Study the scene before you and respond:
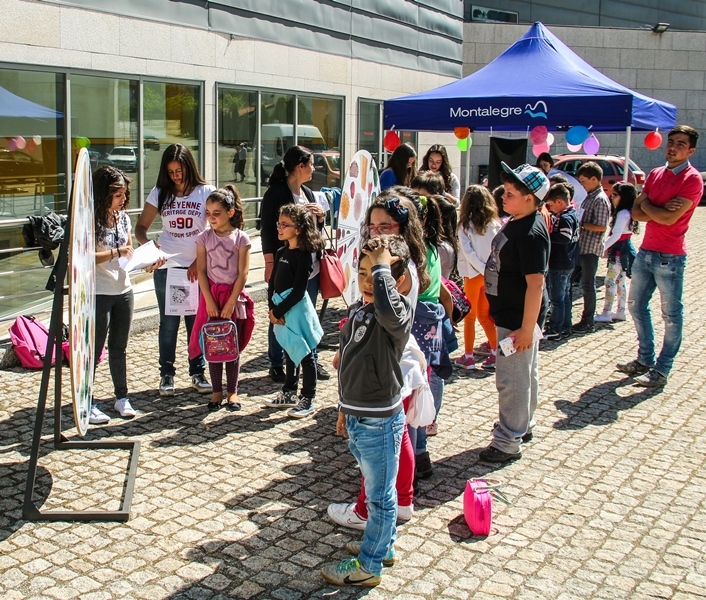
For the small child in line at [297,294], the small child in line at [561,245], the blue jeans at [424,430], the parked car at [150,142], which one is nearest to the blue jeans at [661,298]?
the small child in line at [561,245]

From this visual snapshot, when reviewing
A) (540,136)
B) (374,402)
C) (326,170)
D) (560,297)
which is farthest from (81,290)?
(326,170)

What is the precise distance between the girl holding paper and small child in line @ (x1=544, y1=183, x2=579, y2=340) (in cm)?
422

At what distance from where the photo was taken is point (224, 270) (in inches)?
251

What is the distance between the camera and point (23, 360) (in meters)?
7.36

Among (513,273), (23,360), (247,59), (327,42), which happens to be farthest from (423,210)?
(327,42)

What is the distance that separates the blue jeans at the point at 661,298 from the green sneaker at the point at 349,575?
162 inches

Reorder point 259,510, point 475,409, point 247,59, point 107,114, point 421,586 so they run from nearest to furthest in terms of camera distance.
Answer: point 421,586 → point 259,510 → point 475,409 → point 107,114 → point 247,59

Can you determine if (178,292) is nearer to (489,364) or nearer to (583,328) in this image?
(489,364)

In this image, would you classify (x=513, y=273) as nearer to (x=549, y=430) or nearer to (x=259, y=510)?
(x=549, y=430)

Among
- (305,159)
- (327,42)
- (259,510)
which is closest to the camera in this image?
(259,510)

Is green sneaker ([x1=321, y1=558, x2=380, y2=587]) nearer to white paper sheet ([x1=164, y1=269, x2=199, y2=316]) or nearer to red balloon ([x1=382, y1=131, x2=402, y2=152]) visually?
white paper sheet ([x1=164, y1=269, x2=199, y2=316])

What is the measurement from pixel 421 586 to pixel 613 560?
101cm

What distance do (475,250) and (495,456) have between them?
2497 mm

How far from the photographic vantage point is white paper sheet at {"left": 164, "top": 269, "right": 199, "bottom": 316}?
6699mm
